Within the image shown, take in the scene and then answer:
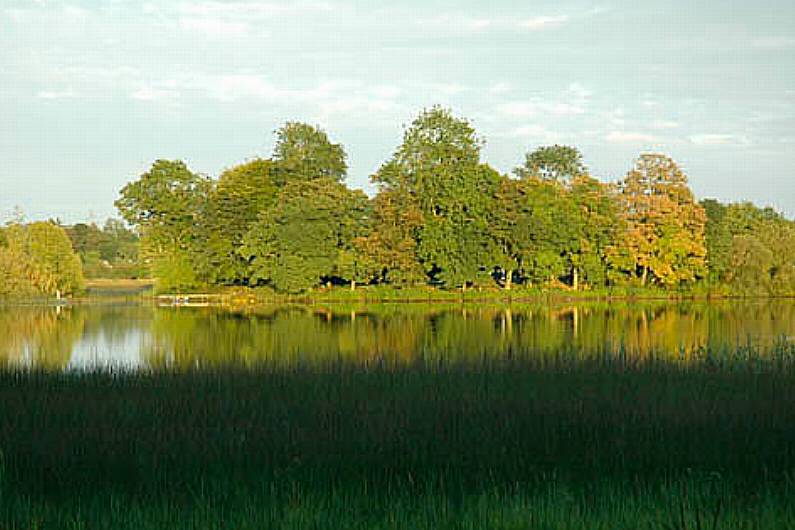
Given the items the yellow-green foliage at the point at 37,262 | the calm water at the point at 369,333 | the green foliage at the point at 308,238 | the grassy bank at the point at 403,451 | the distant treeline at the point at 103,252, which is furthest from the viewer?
the distant treeline at the point at 103,252

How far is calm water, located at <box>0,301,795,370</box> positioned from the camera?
18.5 m

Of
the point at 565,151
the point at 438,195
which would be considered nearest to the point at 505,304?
the point at 438,195

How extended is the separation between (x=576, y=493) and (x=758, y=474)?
6.14 ft

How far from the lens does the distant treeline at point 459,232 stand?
5159 cm

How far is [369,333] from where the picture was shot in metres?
28.9

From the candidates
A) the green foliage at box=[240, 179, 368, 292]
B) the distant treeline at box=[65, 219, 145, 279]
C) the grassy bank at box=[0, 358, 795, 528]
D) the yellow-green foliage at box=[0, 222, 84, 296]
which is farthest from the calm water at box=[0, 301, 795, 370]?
the distant treeline at box=[65, 219, 145, 279]

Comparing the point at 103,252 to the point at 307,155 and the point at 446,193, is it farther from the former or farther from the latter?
the point at 446,193

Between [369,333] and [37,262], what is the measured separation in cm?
3175

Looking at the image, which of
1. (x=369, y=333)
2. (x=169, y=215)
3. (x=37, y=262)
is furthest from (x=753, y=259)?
(x=37, y=262)

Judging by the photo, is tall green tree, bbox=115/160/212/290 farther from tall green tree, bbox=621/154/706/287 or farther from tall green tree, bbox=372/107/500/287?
tall green tree, bbox=621/154/706/287

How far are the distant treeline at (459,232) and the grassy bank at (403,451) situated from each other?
125 feet

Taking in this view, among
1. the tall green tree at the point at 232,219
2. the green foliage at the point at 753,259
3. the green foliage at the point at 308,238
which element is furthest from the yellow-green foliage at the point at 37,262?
the green foliage at the point at 753,259

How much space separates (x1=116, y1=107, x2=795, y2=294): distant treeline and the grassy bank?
3820 centimetres

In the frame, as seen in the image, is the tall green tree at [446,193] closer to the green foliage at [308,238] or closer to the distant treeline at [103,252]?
the green foliage at [308,238]
